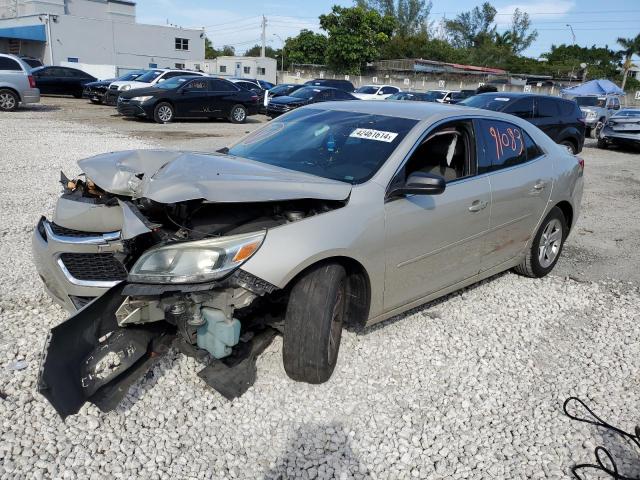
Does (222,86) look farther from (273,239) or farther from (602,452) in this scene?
(602,452)

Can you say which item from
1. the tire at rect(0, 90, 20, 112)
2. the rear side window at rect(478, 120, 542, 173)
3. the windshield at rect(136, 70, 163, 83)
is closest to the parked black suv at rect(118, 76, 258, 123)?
the windshield at rect(136, 70, 163, 83)

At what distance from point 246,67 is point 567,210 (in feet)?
158

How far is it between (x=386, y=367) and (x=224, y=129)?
1417 centimetres

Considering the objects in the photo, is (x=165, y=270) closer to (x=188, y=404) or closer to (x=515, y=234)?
(x=188, y=404)

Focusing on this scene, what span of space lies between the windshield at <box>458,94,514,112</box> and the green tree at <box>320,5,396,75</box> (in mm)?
43994

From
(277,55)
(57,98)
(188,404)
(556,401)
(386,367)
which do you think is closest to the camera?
(188,404)

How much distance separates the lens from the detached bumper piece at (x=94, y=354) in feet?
8.00

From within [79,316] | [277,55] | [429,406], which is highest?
[277,55]

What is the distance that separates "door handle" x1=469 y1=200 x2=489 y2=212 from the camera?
12.8ft

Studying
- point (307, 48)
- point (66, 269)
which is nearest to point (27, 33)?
point (307, 48)

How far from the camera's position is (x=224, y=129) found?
16.6 m

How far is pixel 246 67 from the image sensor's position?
49.8 m

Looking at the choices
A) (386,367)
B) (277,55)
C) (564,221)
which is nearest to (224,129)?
(564,221)

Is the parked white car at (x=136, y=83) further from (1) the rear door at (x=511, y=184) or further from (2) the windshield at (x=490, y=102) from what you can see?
(1) the rear door at (x=511, y=184)
